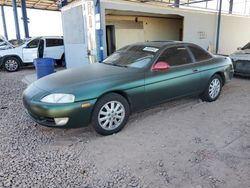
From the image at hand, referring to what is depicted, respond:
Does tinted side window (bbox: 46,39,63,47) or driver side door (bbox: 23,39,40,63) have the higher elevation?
tinted side window (bbox: 46,39,63,47)

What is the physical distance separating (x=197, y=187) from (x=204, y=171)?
0.32m

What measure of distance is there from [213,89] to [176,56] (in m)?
1.36

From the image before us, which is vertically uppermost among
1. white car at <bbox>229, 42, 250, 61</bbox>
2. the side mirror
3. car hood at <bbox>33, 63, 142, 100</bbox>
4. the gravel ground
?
the side mirror

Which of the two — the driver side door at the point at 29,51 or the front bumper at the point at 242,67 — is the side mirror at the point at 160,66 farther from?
the driver side door at the point at 29,51

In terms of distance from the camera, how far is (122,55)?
15.0ft

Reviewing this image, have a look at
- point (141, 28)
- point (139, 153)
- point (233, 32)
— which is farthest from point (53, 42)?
point (233, 32)

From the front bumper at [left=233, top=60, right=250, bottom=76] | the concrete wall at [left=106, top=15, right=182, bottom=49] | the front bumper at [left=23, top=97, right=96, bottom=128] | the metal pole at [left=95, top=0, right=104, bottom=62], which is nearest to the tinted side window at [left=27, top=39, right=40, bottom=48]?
the concrete wall at [left=106, top=15, right=182, bottom=49]

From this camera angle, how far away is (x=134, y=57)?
4.25m

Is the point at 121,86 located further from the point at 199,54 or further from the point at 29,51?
the point at 29,51

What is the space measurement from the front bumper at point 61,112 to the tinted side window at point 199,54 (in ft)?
8.44

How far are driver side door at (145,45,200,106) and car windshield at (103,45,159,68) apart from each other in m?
0.20

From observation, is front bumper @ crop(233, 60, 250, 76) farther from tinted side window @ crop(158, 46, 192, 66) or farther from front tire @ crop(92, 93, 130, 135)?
front tire @ crop(92, 93, 130, 135)

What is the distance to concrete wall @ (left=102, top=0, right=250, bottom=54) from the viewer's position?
7672mm

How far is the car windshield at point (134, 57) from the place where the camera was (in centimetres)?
406
